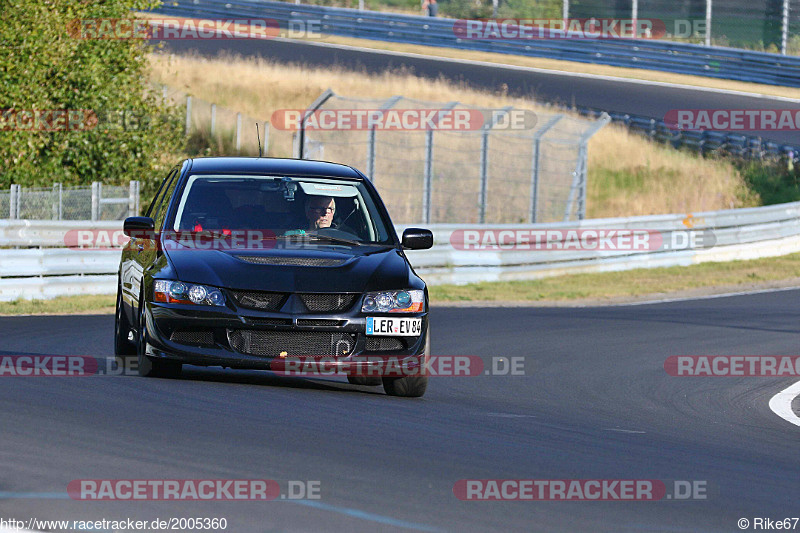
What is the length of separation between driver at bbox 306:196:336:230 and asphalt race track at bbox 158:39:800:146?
26.0m

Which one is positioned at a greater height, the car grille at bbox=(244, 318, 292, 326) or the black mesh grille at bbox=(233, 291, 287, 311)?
the black mesh grille at bbox=(233, 291, 287, 311)

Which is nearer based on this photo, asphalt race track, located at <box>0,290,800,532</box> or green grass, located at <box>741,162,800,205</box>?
asphalt race track, located at <box>0,290,800,532</box>

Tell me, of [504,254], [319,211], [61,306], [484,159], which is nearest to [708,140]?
[484,159]

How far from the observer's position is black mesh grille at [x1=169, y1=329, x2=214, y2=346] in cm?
862

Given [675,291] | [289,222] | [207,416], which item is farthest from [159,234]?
[675,291]

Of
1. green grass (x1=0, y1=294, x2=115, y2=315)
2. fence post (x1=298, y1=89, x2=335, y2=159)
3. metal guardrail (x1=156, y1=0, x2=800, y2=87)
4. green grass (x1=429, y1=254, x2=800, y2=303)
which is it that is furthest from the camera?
metal guardrail (x1=156, y1=0, x2=800, y2=87)

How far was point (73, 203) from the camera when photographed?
2108cm

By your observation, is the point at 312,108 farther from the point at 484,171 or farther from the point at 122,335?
the point at 122,335

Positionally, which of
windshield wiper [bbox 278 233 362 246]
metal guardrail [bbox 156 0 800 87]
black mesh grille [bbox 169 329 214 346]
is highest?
metal guardrail [bbox 156 0 800 87]

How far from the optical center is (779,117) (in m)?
35.8

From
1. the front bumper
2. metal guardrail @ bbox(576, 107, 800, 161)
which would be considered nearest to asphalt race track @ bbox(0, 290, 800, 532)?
the front bumper

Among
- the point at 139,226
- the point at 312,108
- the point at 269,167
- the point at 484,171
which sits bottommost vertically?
the point at 484,171

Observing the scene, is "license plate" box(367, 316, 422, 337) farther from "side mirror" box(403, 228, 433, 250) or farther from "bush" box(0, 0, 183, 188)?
"bush" box(0, 0, 183, 188)

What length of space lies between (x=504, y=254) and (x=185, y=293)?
13.9m
